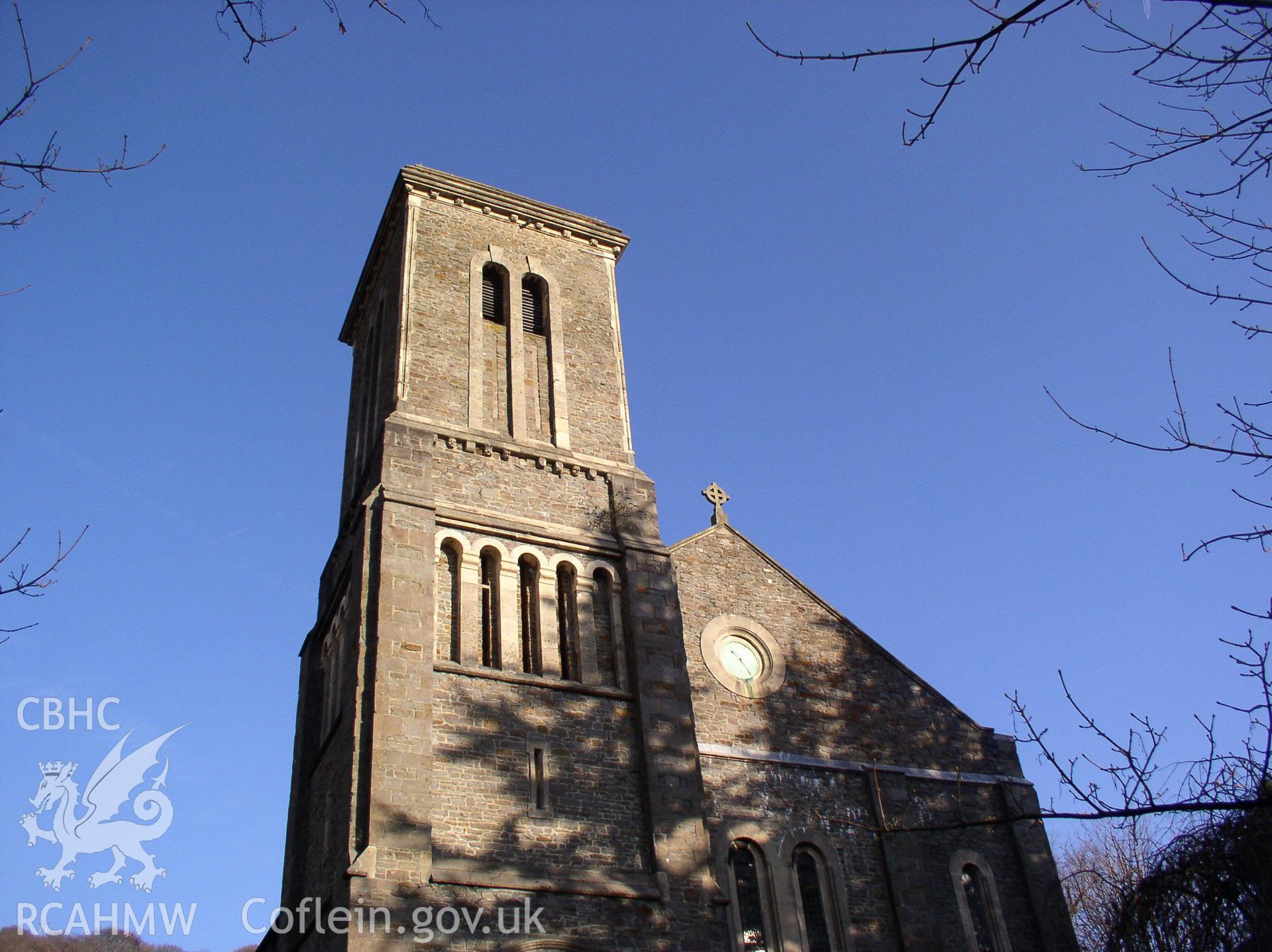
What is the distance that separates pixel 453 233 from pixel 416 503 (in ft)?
21.6

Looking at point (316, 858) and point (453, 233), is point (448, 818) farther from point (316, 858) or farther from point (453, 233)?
point (453, 233)

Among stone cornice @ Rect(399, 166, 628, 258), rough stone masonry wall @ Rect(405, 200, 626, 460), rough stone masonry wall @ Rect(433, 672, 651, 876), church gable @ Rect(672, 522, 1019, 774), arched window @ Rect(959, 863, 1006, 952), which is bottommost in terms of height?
arched window @ Rect(959, 863, 1006, 952)

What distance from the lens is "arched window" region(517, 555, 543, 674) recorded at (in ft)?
47.6

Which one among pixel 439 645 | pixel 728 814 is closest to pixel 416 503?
pixel 439 645

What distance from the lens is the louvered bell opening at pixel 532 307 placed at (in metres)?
19.2

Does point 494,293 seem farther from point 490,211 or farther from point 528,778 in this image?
point 528,778

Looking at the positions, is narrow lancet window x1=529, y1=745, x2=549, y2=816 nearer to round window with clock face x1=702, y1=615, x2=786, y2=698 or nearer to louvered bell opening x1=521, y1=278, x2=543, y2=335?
round window with clock face x1=702, y1=615, x2=786, y2=698

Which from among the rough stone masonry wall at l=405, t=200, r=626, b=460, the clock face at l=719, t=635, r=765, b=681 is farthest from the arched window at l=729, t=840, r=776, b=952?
the rough stone masonry wall at l=405, t=200, r=626, b=460

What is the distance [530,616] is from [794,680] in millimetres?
4047

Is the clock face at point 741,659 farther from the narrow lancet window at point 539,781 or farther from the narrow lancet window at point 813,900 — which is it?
the narrow lancet window at point 539,781

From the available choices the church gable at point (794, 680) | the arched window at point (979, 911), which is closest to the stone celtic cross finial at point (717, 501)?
the church gable at point (794, 680)

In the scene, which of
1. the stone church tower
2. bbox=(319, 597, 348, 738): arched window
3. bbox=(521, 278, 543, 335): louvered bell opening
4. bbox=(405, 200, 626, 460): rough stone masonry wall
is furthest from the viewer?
bbox=(521, 278, 543, 335): louvered bell opening

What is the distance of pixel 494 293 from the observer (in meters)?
19.4

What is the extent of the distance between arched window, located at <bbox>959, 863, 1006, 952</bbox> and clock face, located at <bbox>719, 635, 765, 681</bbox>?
12.3 feet
